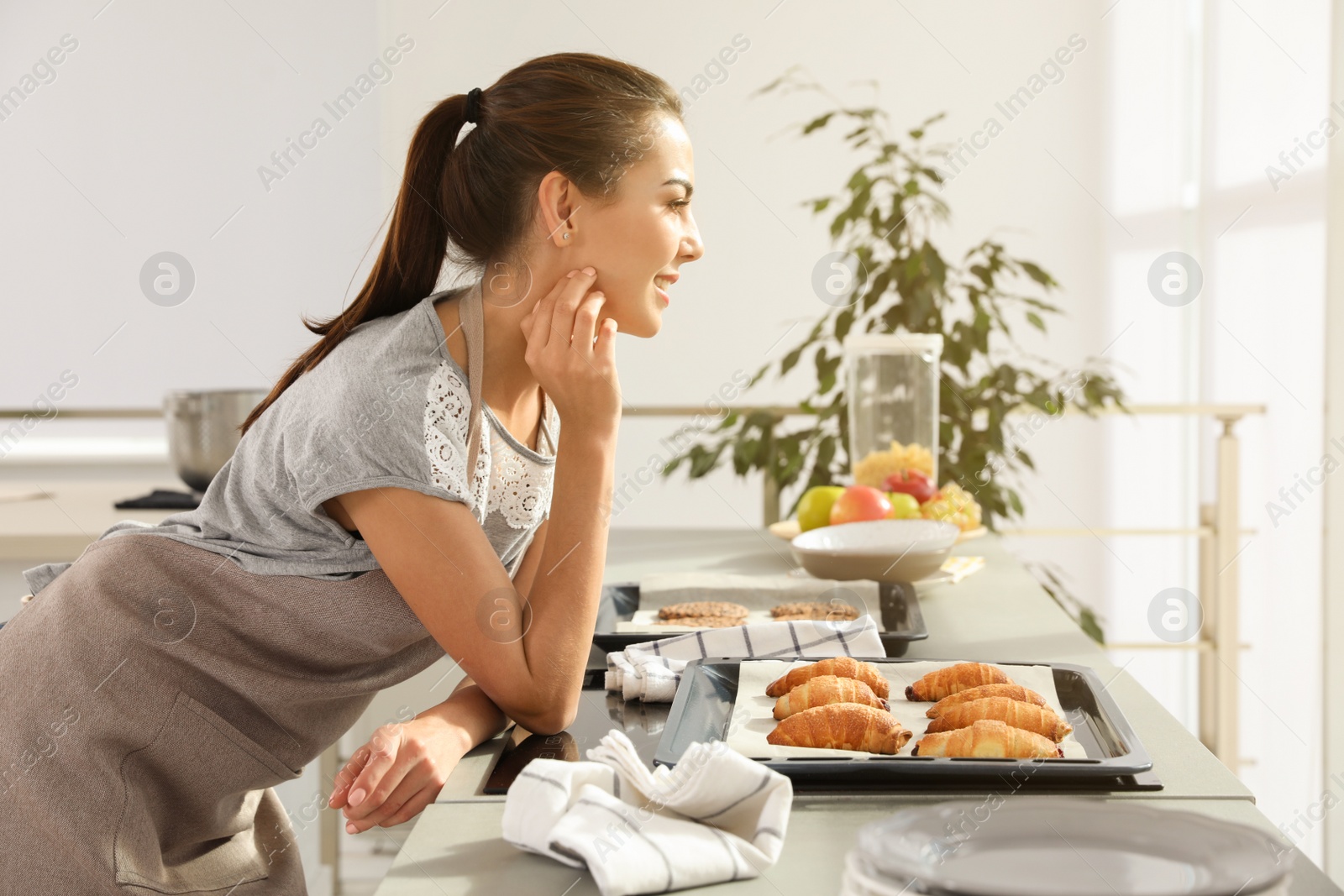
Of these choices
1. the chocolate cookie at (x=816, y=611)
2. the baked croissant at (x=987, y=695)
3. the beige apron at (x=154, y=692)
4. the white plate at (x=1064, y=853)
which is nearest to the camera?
the white plate at (x=1064, y=853)

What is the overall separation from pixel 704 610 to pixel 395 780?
480 millimetres

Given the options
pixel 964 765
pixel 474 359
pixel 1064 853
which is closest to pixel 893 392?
pixel 474 359

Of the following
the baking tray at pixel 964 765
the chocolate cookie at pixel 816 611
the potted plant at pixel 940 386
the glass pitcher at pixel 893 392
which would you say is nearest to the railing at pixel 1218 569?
the potted plant at pixel 940 386

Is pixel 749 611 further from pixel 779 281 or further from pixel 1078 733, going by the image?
pixel 779 281

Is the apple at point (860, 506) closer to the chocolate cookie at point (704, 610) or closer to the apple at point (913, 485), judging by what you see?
the apple at point (913, 485)

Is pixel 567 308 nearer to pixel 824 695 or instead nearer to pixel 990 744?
pixel 824 695

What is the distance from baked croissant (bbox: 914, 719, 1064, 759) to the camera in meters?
0.73

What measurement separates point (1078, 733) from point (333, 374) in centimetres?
67

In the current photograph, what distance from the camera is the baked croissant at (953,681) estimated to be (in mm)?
882

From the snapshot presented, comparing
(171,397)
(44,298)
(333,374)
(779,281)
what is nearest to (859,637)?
(333,374)

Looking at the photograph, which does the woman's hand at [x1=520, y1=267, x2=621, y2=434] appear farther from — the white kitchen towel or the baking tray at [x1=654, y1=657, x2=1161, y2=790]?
the baking tray at [x1=654, y1=657, x2=1161, y2=790]

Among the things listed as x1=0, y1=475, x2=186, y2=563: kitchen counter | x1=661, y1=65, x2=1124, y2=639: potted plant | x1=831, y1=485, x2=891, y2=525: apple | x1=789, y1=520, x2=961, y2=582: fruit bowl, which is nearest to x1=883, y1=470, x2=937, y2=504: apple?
x1=831, y1=485, x2=891, y2=525: apple

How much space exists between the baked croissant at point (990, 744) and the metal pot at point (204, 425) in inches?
66.6

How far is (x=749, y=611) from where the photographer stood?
4.34ft
